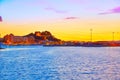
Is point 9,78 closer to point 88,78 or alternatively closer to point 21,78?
point 21,78

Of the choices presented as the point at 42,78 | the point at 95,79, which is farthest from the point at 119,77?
the point at 42,78

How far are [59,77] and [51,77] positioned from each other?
927mm

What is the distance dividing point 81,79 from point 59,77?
289cm

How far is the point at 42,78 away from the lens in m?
37.7

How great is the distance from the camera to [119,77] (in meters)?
38.2

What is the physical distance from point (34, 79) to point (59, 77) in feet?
9.97

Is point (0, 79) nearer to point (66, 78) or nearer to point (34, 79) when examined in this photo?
point (34, 79)

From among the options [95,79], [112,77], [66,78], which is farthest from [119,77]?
[66,78]

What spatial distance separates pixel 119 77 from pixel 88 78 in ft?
11.6

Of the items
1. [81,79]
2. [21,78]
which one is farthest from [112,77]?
[21,78]

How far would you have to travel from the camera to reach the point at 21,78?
123 ft

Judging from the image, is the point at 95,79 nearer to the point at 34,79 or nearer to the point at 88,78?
the point at 88,78

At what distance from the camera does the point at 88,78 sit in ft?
123

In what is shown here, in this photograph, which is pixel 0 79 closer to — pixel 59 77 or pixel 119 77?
pixel 59 77
